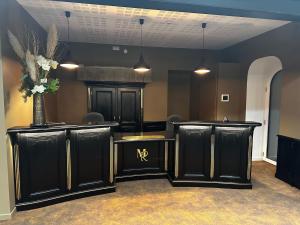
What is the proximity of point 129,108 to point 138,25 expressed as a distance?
2.22 meters

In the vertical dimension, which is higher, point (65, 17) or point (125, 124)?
point (65, 17)

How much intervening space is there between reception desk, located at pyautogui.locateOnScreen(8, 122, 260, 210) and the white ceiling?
1.85 metres

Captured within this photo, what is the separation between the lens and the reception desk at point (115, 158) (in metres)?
3.10

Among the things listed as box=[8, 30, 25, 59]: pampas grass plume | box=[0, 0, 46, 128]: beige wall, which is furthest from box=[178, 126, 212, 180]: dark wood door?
box=[8, 30, 25, 59]: pampas grass plume

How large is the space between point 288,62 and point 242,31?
3.67ft

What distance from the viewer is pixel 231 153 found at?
12.8 ft

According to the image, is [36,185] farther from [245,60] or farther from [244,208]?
[245,60]

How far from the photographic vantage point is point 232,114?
5883mm

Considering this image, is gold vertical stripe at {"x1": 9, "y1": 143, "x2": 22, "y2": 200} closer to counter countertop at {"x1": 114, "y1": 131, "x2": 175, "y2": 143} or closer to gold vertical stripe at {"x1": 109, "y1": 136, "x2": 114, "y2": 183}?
gold vertical stripe at {"x1": 109, "y1": 136, "x2": 114, "y2": 183}

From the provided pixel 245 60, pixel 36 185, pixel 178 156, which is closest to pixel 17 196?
pixel 36 185

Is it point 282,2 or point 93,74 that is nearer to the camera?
point 282,2

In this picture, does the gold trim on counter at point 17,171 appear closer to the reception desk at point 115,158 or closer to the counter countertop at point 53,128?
the reception desk at point 115,158

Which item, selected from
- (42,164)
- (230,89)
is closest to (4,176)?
(42,164)

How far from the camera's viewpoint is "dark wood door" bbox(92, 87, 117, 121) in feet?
18.7
